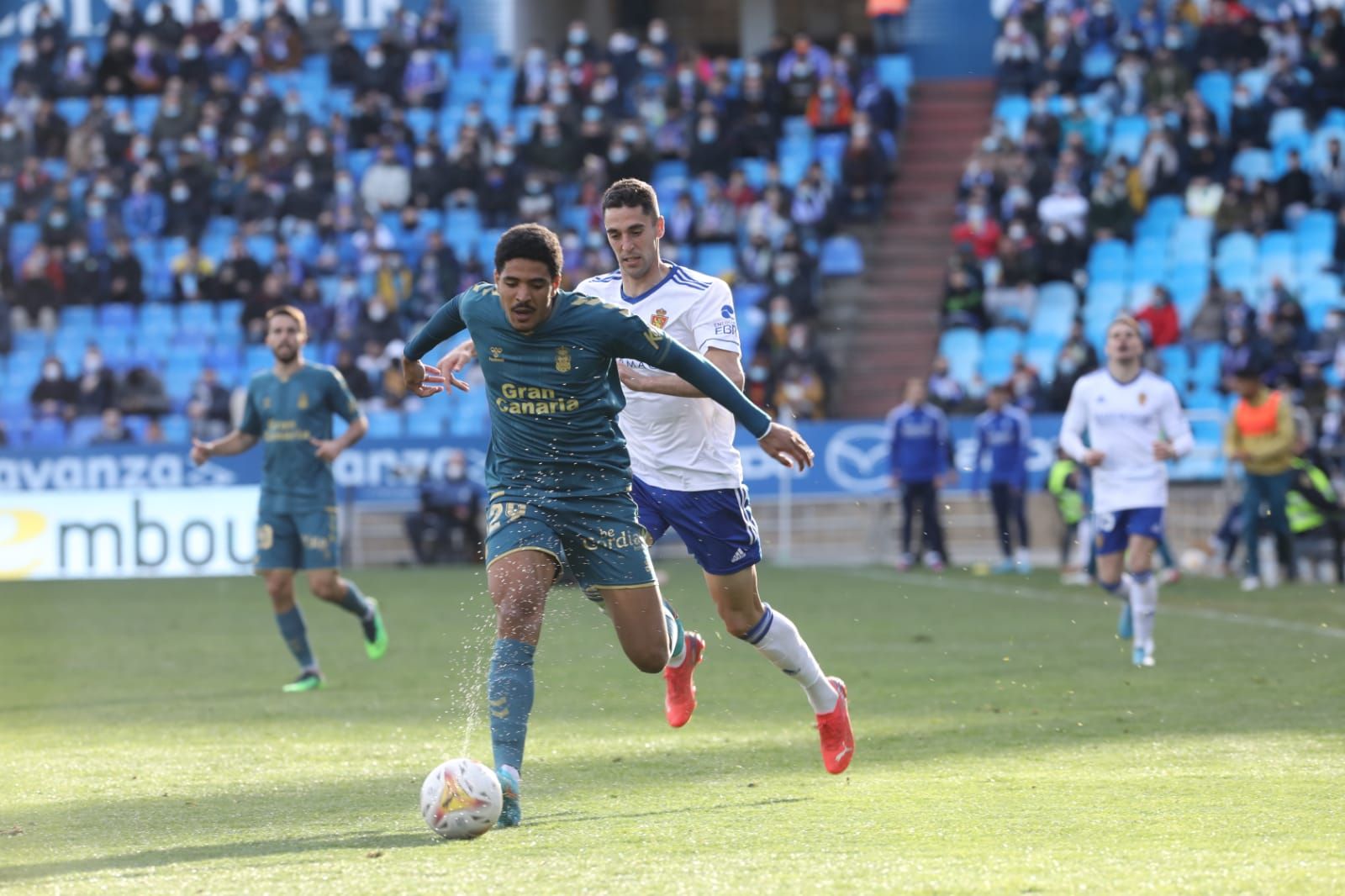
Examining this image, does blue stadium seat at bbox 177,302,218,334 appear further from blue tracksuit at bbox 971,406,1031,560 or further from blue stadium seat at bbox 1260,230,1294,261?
blue stadium seat at bbox 1260,230,1294,261

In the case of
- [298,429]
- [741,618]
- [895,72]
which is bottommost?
[741,618]

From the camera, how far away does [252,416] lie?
11.6 metres

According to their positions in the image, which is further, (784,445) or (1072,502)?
(1072,502)

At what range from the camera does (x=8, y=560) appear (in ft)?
61.5

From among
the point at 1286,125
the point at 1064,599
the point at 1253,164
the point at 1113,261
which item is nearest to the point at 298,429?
the point at 1064,599

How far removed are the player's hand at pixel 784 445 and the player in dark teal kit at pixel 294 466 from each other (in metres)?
5.54

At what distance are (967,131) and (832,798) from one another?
Result: 78.1 feet

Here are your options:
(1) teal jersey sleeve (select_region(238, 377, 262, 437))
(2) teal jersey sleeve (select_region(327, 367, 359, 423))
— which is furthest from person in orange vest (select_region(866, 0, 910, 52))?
(1) teal jersey sleeve (select_region(238, 377, 262, 437))

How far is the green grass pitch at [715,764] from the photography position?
213 inches

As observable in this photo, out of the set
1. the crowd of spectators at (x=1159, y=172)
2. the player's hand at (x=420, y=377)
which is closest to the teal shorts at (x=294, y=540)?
the player's hand at (x=420, y=377)

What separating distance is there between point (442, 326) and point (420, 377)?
1.28 ft

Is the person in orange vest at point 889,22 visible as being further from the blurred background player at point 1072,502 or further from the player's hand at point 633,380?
the player's hand at point 633,380

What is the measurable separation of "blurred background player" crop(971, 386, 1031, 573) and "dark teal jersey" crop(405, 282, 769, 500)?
48.7 ft

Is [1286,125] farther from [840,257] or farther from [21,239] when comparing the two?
[21,239]
